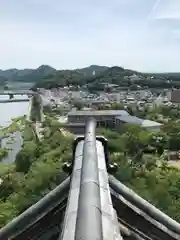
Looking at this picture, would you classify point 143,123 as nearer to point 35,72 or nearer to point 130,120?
point 130,120

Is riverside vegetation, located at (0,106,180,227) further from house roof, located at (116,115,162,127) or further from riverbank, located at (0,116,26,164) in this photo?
riverbank, located at (0,116,26,164)

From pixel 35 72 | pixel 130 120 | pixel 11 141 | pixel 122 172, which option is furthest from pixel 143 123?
pixel 35 72

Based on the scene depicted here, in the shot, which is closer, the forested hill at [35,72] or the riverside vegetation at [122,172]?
the riverside vegetation at [122,172]

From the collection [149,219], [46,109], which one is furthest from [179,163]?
[46,109]

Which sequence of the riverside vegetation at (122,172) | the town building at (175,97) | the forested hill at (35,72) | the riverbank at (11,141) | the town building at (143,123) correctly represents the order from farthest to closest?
the forested hill at (35,72)
the town building at (175,97)
the town building at (143,123)
the riverbank at (11,141)
the riverside vegetation at (122,172)

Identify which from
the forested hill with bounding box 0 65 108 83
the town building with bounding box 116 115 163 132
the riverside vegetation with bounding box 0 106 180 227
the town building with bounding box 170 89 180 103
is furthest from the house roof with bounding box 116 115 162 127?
the forested hill with bounding box 0 65 108 83

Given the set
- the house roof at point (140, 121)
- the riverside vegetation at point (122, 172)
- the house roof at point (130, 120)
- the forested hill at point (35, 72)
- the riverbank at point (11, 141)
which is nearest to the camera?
the riverside vegetation at point (122, 172)

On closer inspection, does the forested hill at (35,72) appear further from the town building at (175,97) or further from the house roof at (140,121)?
the house roof at (140,121)

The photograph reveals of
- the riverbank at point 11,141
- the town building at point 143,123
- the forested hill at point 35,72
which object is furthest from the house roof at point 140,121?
the forested hill at point 35,72
